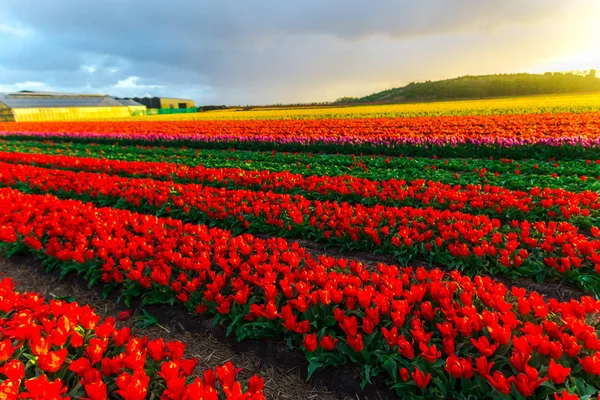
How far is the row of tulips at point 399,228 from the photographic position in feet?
13.5

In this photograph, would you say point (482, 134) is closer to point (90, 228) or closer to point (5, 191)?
point (90, 228)

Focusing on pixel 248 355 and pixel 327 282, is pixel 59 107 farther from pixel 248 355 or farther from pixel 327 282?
pixel 327 282

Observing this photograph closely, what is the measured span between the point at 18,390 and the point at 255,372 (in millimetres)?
1762

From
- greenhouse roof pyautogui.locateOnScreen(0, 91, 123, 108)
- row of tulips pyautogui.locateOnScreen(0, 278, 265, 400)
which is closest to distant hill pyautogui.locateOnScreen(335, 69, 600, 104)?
greenhouse roof pyautogui.locateOnScreen(0, 91, 123, 108)

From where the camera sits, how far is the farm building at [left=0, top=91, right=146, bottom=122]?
55656 mm

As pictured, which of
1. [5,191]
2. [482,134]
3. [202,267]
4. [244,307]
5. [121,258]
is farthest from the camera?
[482,134]

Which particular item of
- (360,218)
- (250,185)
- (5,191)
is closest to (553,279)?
(360,218)

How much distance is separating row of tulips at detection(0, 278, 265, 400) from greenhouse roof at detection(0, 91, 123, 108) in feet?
237

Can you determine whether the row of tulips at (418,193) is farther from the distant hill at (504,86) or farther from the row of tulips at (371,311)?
the distant hill at (504,86)

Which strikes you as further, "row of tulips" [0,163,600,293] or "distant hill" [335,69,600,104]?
"distant hill" [335,69,600,104]

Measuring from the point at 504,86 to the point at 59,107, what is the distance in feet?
322

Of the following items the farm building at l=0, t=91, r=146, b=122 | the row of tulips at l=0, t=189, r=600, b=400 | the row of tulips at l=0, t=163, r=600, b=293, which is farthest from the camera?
the farm building at l=0, t=91, r=146, b=122

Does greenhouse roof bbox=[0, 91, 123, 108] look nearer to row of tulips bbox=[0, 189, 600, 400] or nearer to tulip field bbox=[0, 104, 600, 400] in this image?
tulip field bbox=[0, 104, 600, 400]

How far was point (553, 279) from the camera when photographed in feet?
13.3
